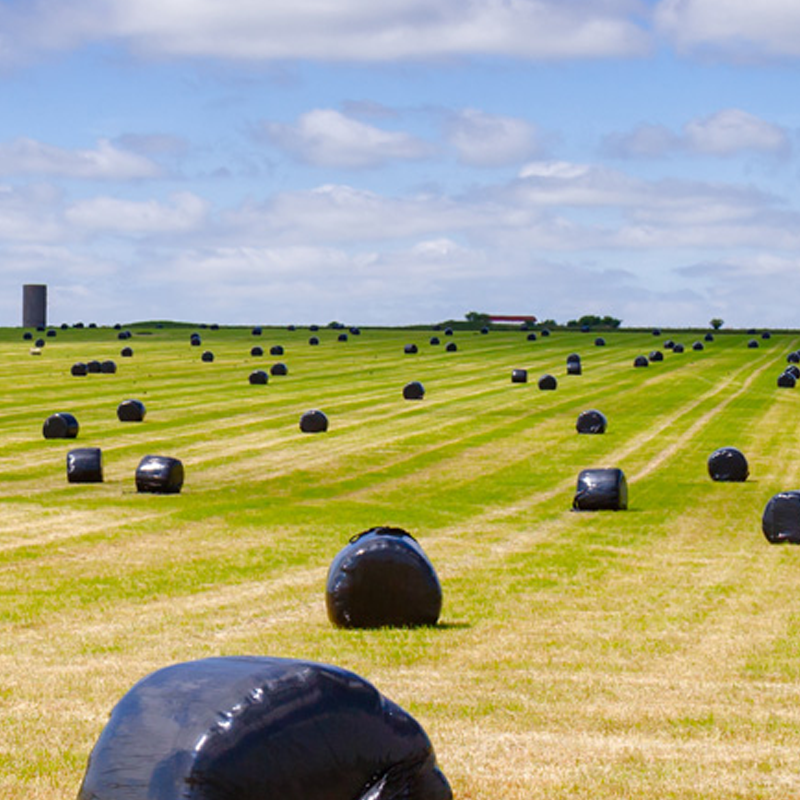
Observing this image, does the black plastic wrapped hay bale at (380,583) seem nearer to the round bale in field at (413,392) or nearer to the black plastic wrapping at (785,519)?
the black plastic wrapping at (785,519)

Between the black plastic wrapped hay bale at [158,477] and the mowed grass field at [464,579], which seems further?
the black plastic wrapped hay bale at [158,477]

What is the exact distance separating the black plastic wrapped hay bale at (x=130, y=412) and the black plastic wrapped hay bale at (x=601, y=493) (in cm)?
2755

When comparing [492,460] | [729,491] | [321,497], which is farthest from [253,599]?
[492,460]

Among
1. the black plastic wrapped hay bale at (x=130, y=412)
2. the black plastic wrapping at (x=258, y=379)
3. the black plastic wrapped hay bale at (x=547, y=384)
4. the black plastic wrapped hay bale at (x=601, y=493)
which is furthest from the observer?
the black plastic wrapping at (x=258, y=379)

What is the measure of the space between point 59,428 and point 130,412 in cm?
726

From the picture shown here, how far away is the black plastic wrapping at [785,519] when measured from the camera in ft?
107

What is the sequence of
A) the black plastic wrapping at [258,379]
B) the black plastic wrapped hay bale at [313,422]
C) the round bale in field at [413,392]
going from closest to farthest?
the black plastic wrapped hay bale at [313,422]
the round bale in field at [413,392]
the black plastic wrapping at [258,379]

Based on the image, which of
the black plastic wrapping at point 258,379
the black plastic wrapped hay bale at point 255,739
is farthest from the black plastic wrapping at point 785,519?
the black plastic wrapping at point 258,379

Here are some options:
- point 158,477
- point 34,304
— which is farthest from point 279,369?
point 34,304

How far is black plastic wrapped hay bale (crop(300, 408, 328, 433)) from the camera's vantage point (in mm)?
59281

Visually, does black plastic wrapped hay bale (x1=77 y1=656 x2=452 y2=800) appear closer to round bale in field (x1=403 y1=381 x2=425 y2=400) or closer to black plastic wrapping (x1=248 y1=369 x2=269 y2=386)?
round bale in field (x1=403 y1=381 x2=425 y2=400)

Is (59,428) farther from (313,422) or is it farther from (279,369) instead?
(279,369)

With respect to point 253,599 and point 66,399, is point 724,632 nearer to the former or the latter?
point 253,599

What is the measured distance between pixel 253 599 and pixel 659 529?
13.8 metres
